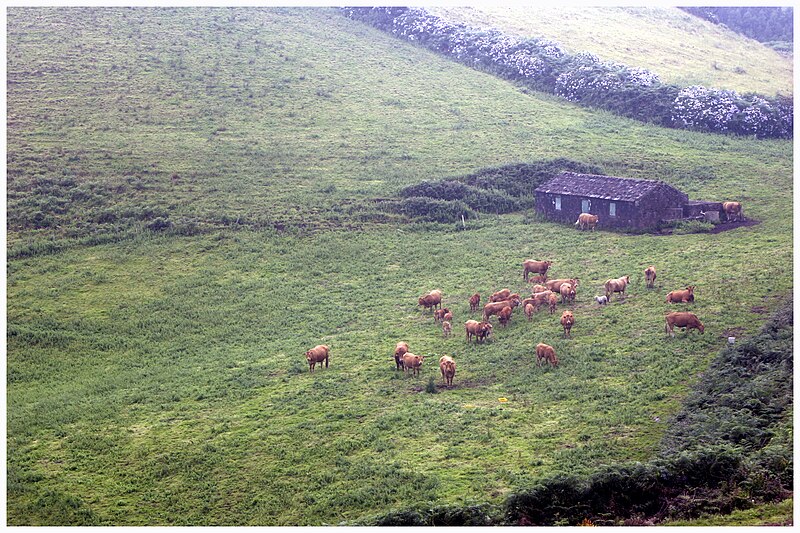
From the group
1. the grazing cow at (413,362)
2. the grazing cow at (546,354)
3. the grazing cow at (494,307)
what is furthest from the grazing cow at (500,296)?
the grazing cow at (413,362)

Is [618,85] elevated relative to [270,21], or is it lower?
lower

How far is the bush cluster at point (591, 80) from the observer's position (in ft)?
233

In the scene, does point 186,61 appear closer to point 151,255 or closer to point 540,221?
point 151,255

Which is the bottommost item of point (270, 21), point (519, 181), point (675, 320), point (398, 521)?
point (398, 521)

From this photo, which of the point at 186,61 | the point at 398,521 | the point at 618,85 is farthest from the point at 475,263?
the point at 186,61

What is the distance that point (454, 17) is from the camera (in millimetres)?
92562

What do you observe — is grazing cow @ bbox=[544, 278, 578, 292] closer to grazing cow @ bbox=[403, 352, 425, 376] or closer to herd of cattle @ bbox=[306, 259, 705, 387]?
herd of cattle @ bbox=[306, 259, 705, 387]

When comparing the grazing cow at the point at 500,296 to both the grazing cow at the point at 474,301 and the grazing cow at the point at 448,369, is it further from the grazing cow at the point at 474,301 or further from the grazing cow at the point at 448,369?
the grazing cow at the point at 448,369

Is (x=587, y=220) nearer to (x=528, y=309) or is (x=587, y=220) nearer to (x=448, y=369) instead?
(x=528, y=309)

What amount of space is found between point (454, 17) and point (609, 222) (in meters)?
47.0

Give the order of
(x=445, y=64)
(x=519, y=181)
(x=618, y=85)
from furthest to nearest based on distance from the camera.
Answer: (x=445, y=64) < (x=618, y=85) < (x=519, y=181)

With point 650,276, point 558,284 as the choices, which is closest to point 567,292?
point 558,284

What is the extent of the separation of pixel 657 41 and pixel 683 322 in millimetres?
69507

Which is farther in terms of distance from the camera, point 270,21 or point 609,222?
point 270,21
